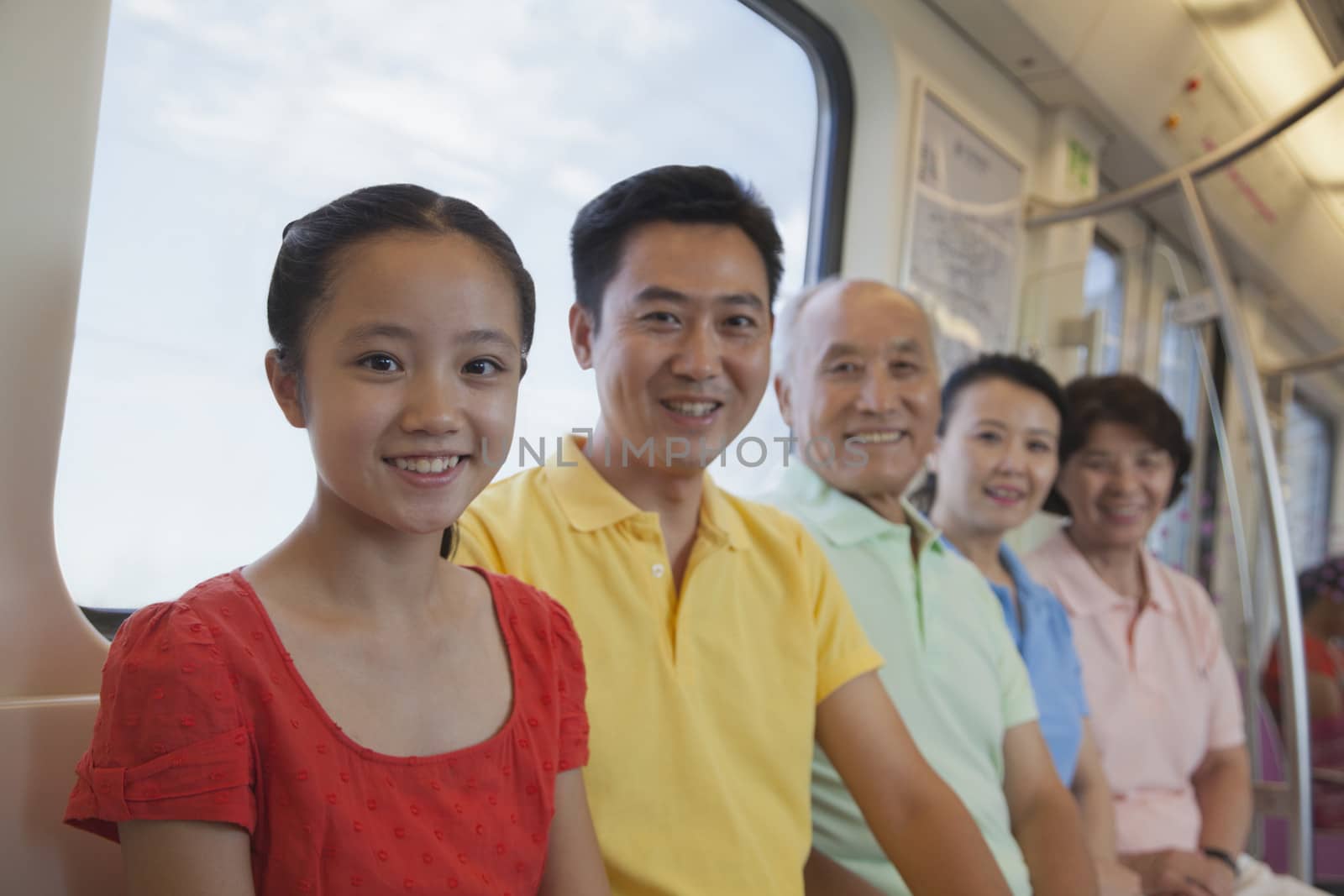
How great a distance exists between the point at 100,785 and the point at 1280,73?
350cm

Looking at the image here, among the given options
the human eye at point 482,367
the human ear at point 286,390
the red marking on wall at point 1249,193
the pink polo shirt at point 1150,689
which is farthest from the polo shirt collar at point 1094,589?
the human ear at point 286,390

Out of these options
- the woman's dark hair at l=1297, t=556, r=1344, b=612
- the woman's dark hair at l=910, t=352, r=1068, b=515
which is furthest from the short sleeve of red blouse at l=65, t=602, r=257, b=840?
the woman's dark hair at l=1297, t=556, r=1344, b=612

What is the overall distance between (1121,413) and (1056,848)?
1.10 metres

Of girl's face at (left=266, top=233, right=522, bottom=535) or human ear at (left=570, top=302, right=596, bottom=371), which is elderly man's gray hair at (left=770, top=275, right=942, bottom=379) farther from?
girl's face at (left=266, top=233, right=522, bottom=535)

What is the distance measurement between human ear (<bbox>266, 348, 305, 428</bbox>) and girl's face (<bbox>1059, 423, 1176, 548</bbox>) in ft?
6.50

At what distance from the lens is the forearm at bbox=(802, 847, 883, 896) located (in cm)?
148

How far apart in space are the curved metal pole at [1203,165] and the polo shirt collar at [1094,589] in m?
0.92

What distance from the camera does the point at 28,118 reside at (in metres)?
0.96

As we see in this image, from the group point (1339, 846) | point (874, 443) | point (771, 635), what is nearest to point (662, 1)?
point (874, 443)

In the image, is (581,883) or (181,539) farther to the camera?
(181,539)

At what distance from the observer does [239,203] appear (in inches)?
53.4

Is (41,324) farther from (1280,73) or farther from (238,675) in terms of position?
(1280,73)

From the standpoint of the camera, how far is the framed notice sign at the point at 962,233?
2.57 meters

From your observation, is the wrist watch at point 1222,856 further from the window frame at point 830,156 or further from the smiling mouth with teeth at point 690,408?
the smiling mouth with teeth at point 690,408
